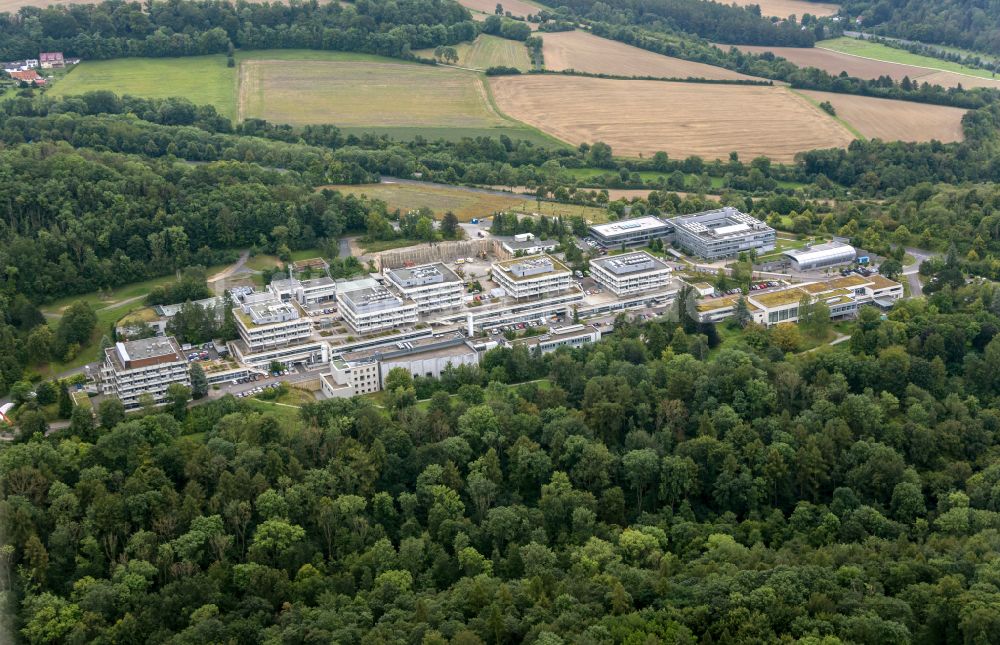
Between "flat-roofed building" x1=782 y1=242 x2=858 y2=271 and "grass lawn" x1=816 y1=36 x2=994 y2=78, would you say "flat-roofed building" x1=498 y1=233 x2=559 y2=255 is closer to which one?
"flat-roofed building" x1=782 y1=242 x2=858 y2=271

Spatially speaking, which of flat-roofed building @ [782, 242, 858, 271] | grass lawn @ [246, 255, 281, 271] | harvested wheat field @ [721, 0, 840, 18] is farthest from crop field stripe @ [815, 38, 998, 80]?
grass lawn @ [246, 255, 281, 271]

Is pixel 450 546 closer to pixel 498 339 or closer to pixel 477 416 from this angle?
pixel 477 416

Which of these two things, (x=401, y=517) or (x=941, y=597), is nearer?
(x=941, y=597)

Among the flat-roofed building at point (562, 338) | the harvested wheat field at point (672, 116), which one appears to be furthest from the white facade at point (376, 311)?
the harvested wheat field at point (672, 116)

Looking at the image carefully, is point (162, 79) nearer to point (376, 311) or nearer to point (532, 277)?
point (376, 311)

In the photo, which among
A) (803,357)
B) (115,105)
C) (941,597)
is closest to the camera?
(941,597)

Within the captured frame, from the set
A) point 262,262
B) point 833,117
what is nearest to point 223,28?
point 262,262

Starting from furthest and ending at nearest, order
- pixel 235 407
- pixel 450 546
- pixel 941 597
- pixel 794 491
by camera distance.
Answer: pixel 235 407
pixel 794 491
pixel 450 546
pixel 941 597

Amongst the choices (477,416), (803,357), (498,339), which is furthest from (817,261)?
(477,416)
